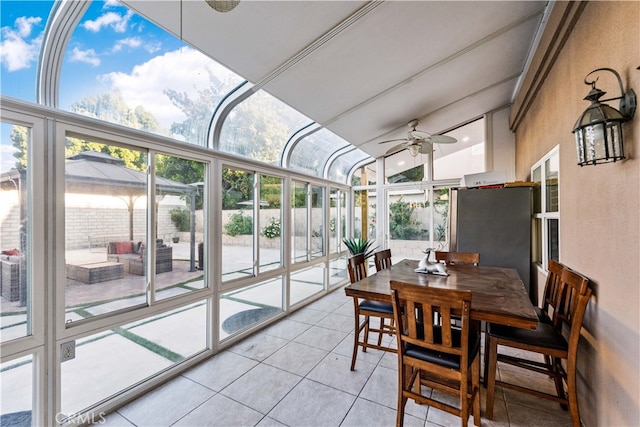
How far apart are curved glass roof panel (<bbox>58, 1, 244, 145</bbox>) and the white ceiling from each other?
0.35m

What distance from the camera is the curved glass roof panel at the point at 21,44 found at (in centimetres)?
150

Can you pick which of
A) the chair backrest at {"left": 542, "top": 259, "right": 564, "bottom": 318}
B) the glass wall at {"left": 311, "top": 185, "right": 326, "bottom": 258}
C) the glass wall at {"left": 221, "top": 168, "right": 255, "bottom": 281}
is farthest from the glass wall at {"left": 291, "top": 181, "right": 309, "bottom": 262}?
the chair backrest at {"left": 542, "top": 259, "right": 564, "bottom": 318}

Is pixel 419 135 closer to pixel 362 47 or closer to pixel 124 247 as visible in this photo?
pixel 362 47

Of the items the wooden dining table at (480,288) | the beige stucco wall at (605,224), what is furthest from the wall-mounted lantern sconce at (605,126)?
the wooden dining table at (480,288)

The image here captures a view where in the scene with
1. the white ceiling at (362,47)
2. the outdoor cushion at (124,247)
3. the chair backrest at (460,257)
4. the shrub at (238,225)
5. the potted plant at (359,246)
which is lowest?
the potted plant at (359,246)

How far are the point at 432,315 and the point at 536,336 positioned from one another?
92 centimetres

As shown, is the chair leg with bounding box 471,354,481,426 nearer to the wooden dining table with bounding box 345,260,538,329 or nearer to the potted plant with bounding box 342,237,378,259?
the wooden dining table with bounding box 345,260,538,329

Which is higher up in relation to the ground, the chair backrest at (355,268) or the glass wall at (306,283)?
the chair backrest at (355,268)

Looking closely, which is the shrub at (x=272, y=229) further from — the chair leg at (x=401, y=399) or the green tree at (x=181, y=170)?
the chair leg at (x=401, y=399)

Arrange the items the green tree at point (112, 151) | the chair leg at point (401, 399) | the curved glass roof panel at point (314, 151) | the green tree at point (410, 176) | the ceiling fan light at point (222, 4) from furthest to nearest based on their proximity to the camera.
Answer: the green tree at point (410, 176) → the curved glass roof panel at point (314, 151) → the green tree at point (112, 151) → the chair leg at point (401, 399) → the ceiling fan light at point (222, 4)

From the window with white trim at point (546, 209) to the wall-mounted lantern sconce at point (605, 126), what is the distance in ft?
3.54

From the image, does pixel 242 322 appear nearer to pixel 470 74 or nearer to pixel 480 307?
pixel 480 307

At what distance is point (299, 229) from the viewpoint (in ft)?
14.4

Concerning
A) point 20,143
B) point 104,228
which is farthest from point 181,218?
point 20,143
